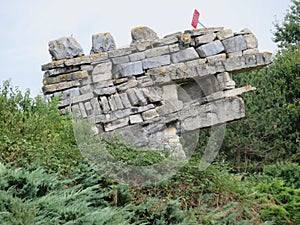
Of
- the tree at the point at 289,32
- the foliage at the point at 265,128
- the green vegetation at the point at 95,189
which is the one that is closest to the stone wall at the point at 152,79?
the green vegetation at the point at 95,189

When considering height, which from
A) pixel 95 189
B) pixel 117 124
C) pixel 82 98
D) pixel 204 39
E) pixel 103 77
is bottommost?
pixel 95 189

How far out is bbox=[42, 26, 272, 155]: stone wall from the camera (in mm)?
8594

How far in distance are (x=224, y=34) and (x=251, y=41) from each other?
473mm

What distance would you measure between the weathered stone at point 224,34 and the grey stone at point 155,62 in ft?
3.10

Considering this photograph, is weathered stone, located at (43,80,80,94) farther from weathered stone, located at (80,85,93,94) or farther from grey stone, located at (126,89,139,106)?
grey stone, located at (126,89,139,106)

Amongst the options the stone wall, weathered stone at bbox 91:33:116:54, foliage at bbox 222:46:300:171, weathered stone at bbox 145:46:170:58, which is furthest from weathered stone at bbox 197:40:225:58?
foliage at bbox 222:46:300:171

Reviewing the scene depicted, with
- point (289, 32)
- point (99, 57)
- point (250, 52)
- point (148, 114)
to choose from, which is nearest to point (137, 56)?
point (99, 57)

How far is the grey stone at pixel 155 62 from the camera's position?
8609mm

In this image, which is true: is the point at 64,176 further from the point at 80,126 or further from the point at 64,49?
the point at 64,49

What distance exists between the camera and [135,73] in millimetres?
8609

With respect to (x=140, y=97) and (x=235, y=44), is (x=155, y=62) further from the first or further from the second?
(x=235, y=44)

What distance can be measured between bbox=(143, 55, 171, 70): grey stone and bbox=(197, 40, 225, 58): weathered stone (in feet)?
1.91

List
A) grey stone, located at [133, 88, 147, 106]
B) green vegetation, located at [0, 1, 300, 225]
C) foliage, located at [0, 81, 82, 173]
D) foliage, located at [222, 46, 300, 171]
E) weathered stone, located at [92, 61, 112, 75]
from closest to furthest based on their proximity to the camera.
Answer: green vegetation, located at [0, 1, 300, 225] < foliage, located at [0, 81, 82, 173] < grey stone, located at [133, 88, 147, 106] < weathered stone, located at [92, 61, 112, 75] < foliage, located at [222, 46, 300, 171]

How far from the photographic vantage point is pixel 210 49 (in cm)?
868
